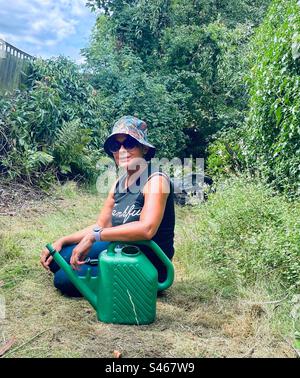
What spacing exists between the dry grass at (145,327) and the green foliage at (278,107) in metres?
1.68

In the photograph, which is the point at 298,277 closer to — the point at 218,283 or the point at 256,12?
the point at 218,283

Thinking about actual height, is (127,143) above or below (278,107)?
below

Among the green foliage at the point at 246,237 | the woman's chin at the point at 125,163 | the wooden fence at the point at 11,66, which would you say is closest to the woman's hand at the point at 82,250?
the woman's chin at the point at 125,163

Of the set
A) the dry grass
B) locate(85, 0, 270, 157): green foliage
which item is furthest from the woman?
locate(85, 0, 270, 157): green foliage

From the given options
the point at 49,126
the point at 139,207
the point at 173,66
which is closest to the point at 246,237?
the point at 139,207

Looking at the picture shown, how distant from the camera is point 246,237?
3256 millimetres

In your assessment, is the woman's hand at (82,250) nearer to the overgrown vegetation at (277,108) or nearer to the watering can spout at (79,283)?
the watering can spout at (79,283)

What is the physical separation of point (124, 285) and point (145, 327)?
0.26 metres

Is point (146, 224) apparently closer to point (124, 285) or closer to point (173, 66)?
point (124, 285)

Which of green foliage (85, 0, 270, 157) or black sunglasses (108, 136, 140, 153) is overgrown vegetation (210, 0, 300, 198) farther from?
green foliage (85, 0, 270, 157)

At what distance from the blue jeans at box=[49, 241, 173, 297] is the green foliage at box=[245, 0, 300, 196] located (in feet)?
6.07

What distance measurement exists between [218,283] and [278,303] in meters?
0.60

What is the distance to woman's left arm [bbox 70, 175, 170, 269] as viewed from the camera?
2299 millimetres

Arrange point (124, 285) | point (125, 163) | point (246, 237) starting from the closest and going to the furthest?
1. point (124, 285)
2. point (125, 163)
3. point (246, 237)
